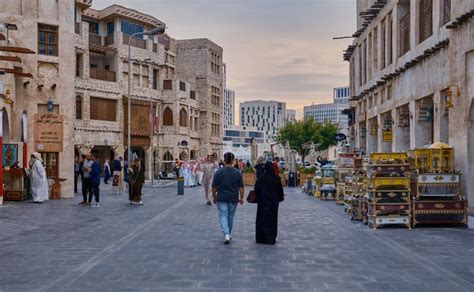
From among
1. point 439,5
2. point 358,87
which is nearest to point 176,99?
point 358,87

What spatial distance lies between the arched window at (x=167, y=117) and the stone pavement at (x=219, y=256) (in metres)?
37.5

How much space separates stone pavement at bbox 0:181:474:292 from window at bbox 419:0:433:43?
22.1 ft

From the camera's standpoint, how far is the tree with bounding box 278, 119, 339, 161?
245 feet

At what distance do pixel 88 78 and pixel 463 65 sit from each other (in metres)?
33.4

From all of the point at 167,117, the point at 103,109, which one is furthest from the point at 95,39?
the point at 167,117

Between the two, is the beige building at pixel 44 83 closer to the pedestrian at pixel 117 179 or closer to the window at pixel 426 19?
the pedestrian at pixel 117 179

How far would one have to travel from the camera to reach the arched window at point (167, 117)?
5306 centimetres

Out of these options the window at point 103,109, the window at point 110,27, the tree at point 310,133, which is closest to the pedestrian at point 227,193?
the window at point 103,109

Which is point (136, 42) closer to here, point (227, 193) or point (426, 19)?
point (426, 19)

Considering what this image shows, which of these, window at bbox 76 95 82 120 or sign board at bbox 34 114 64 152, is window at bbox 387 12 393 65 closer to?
sign board at bbox 34 114 64 152

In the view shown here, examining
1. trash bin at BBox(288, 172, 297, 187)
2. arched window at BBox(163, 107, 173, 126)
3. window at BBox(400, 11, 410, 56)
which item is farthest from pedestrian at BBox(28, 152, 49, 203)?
arched window at BBox(163, 107, 173, 126)

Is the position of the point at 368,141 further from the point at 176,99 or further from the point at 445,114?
the point at 176,99

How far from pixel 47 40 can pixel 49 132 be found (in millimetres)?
3726

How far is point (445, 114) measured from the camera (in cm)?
1598
